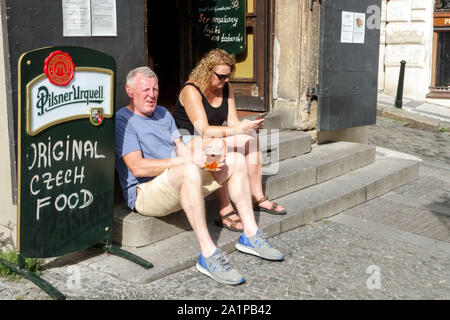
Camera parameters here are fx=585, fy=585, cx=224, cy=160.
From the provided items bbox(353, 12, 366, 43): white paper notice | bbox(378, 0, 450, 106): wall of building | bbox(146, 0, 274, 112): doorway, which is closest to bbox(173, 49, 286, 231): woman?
bbox(146, 0, 274, 112): doorway

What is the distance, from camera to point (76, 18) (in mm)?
4000

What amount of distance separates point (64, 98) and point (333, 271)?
203 cm

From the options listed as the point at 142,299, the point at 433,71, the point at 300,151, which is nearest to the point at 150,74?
the point at 142,299

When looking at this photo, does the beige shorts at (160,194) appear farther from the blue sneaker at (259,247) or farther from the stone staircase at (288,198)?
the blue sneaker at (259,247)

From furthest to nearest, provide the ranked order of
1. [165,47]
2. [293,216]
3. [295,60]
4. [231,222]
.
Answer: [165,47]
[295,60]
[293,216]
[231,222]

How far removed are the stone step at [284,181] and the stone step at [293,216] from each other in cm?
6

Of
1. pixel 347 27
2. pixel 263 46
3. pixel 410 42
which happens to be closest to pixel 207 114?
pixel 263 46

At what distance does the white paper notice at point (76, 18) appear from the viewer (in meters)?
Answer: 3.94

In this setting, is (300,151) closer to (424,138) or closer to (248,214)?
(248,214)

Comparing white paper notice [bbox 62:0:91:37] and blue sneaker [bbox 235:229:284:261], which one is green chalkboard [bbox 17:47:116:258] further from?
blue sneaker [bbox 235:229:284:261]

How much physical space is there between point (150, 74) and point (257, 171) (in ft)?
4.02

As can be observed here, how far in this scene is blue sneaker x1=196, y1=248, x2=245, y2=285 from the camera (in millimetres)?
3559

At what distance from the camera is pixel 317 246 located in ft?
14.2

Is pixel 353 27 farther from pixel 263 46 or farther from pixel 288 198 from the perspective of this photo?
pixel 288 198
